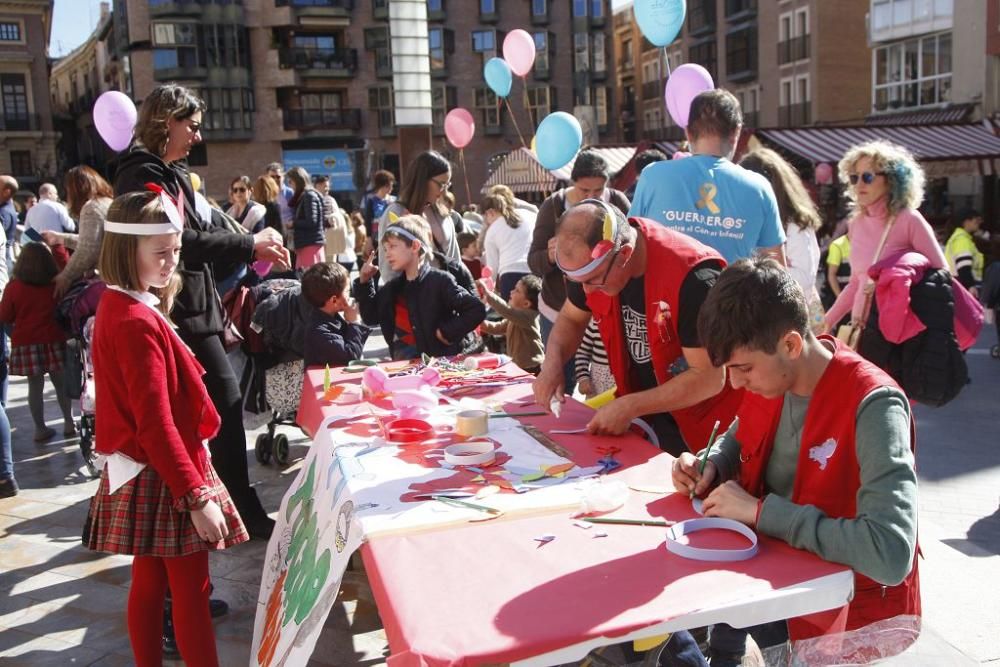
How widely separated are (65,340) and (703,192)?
4311 mm

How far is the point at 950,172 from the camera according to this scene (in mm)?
18578

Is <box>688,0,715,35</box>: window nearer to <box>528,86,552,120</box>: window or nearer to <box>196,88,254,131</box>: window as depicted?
<box>528,86,552,120</box>: window

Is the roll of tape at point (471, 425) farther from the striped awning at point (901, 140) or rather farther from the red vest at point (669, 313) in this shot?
the striped awning at point (901, 140)

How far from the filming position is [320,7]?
4003 centimetres

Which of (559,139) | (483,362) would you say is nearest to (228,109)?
(559,139)

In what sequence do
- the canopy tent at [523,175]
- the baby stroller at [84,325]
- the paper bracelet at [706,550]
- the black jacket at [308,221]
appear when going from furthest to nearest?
the canopy tent at [523,175] → the black jacket at [308,221] → the baby stroller at [84,325] → the paper bracelet at [706,550]

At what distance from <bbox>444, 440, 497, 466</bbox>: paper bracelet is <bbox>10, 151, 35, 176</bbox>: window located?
5157cm

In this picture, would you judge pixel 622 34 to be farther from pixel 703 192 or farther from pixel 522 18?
pixel 703 192

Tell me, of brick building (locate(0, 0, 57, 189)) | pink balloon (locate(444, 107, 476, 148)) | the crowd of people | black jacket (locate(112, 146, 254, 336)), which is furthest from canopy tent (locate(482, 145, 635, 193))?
brick building (locate(0, 0, 57, 189))

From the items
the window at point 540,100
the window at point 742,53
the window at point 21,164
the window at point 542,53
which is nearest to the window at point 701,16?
the window at point 742,53

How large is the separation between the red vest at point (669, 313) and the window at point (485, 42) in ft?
140

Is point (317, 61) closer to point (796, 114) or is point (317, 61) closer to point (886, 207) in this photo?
point (796, 114)

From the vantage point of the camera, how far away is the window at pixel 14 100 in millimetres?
45344

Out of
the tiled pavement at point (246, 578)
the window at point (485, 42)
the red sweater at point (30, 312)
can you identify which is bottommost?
the tiled pavement at point (246, 578)
